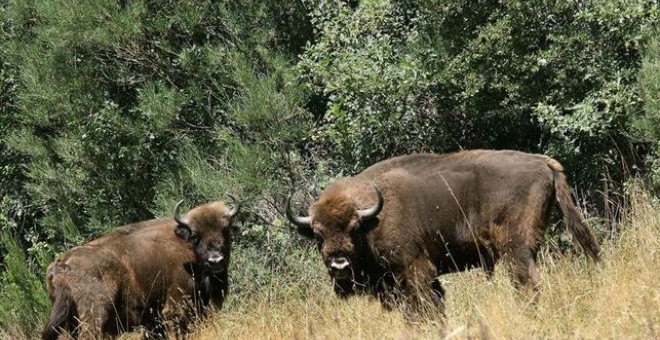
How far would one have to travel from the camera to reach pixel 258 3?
15.7m

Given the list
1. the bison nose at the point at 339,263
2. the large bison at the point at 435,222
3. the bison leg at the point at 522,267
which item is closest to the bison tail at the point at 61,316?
the large bison at the point at 435,222

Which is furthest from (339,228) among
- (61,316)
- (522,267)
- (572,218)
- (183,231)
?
(61,316)

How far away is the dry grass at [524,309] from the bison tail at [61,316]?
4.31 feet

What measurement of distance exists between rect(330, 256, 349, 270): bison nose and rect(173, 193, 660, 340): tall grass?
0.45 m

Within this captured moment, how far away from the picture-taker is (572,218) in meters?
9.59

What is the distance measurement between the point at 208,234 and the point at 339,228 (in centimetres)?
217

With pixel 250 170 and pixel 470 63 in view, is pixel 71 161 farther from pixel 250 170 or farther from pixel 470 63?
pixel 470 63

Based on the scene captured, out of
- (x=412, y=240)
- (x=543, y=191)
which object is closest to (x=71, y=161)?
(x=412, y=240)

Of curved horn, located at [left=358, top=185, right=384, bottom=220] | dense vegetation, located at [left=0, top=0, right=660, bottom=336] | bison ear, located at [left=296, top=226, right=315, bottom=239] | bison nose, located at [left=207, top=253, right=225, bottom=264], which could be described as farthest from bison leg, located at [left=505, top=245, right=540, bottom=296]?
bison nose, located at [left=207, top=253, right=225, bottom=264]

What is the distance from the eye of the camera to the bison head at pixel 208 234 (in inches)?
450

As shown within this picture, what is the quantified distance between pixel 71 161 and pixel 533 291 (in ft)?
28.3

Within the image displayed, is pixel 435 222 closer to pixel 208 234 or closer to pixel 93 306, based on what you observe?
pixel 208 234

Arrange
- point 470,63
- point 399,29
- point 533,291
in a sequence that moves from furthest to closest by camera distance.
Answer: point 399,29
point 470,63
point 533,291

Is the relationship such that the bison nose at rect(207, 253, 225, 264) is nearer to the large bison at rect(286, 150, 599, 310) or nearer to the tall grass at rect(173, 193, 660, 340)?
the tall grass at rect(173, 193, 660, 340)
